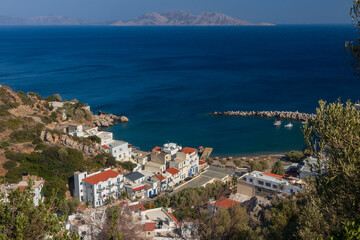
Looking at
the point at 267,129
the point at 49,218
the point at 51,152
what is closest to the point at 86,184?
the point at 51,152

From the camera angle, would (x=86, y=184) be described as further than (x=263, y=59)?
No

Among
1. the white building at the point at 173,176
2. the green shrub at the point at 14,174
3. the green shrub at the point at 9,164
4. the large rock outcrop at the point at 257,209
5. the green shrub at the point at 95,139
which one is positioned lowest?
the white building at the point at 173,176

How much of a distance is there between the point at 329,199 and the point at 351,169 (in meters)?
1.02

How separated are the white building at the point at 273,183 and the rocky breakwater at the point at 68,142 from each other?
12109mm

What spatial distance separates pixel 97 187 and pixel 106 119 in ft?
72.3

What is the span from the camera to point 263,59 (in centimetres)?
9619

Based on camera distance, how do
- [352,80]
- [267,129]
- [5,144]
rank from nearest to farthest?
[5,144] → [267,129] → [352,80]

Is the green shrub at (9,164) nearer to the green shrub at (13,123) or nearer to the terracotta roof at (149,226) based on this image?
the green shrub at (13,123)

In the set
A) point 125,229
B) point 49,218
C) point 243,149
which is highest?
point 49,218

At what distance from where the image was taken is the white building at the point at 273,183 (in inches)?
745

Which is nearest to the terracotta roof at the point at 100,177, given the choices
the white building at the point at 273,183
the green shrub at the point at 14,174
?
the green shrub at the point at 14,174

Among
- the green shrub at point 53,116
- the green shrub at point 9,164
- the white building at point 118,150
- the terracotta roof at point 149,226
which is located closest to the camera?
the terracotta roof at point 149,226

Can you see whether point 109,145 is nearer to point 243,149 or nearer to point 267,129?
point 243,149

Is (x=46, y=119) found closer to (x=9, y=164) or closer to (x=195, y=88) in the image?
(x=9, y=164)
